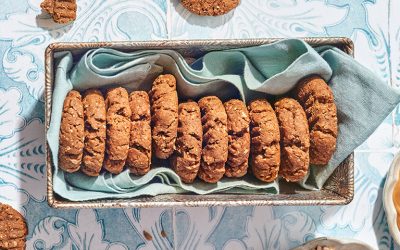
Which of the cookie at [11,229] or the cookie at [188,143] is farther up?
the cookie at [188,143]

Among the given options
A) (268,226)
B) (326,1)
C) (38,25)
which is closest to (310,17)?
(326,1)

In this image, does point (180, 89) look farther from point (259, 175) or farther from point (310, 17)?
point (310, 17)

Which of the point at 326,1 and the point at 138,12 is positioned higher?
the point at 326,1

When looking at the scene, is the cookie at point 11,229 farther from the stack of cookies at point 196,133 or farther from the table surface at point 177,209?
the stack of cookies at point 196,133

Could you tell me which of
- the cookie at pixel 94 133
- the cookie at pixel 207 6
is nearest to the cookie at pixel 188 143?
the cookie at pixel 94 133

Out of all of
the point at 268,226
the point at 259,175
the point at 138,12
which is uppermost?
the point at 138,12

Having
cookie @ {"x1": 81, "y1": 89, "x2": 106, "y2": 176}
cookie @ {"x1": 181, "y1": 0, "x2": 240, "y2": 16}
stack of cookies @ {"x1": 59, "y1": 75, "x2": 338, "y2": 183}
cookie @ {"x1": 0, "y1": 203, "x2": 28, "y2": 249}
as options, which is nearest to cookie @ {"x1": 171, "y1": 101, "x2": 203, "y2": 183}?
stack of cookies @ {"x1": 59, "y1": 75, "x2": 338, "y2": 183}
